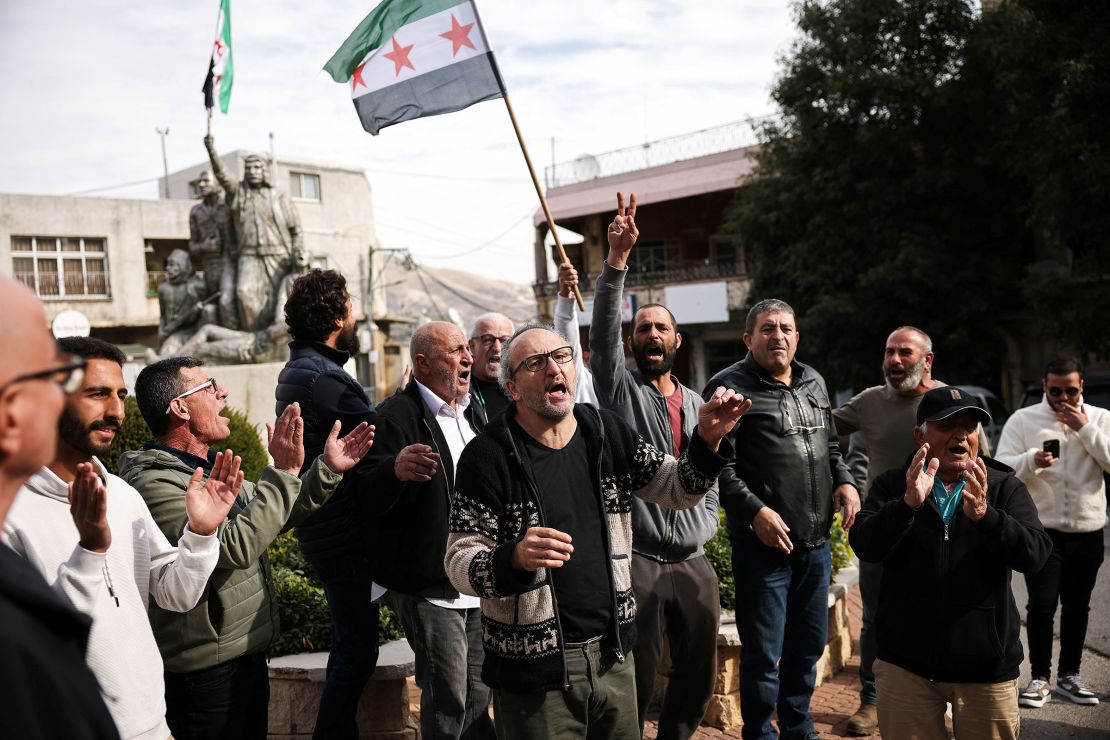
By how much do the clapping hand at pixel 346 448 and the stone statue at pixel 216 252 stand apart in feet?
27.9

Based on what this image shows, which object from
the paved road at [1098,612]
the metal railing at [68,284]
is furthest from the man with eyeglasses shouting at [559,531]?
the metal railing at [68,284]

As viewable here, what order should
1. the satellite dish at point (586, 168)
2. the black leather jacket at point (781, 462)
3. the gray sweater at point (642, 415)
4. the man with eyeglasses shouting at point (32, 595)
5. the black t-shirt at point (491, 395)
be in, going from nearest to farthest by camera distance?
the man with eyeglasses shouting at point (32, 595) < the gray sweater at point (642, 415) < the black leather jacket at point (781, 462) < the black t-shirt at point (491, 395) < the satellite dish at point (586, 168)

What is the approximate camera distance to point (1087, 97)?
1473 cm

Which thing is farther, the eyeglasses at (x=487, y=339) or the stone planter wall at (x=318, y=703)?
the eyeglasses at (x=487, y=339)

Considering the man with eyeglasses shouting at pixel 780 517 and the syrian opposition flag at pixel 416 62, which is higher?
the syrian opposition flag at pixel 416 62

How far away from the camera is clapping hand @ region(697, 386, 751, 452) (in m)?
3.33

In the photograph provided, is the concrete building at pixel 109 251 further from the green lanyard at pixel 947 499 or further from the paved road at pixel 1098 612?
the green lanyard at pixel 947 499

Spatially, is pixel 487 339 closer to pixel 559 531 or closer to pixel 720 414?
pixel 720 414

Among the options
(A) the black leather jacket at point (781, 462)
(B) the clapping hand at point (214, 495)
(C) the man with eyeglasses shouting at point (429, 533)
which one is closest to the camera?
(B) the clapping hand at point (214, 495)

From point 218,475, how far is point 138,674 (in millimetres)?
615

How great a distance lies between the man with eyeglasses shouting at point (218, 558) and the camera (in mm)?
3309

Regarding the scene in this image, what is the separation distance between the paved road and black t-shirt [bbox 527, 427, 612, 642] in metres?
3.91

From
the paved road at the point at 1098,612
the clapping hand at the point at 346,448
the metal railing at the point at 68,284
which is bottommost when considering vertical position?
the paved road at the point at 1098,612

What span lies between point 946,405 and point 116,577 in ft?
9.84
